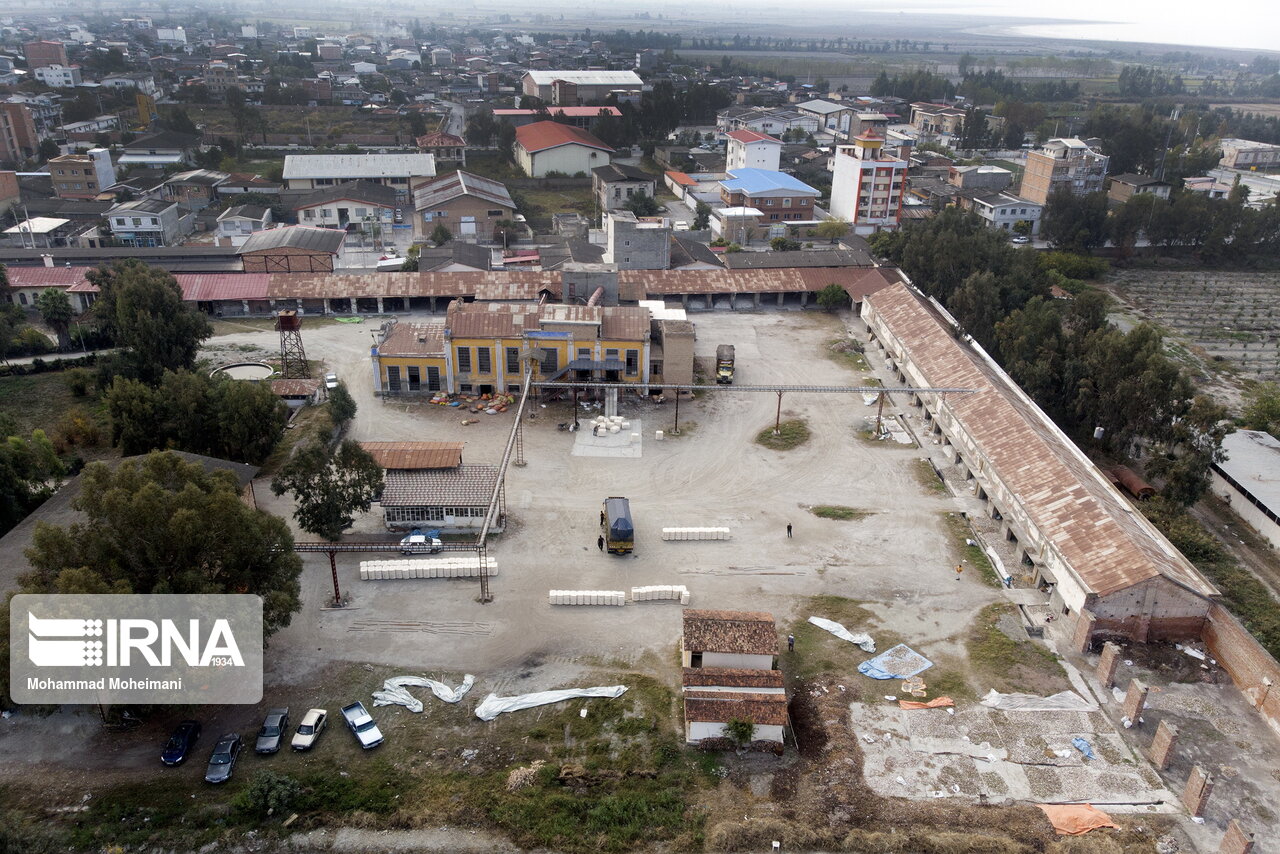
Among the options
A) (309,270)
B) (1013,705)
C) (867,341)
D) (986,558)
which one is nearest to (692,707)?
(1013,705)

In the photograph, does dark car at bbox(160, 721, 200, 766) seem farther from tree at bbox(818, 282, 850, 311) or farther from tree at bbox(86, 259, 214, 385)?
tree at bbox(818, 282, 850, 311)

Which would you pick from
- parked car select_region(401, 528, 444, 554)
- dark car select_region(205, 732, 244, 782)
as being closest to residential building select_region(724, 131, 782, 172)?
parked car select_region(401, 528, 444, 554)

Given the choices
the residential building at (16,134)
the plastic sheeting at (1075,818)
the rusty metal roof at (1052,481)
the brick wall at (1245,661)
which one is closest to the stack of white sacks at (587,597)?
the plastic sheeting at (1075,818)

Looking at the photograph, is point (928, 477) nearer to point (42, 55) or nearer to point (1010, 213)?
point (1010, 213)

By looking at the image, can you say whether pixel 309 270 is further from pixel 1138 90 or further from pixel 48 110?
pixel 1138 90

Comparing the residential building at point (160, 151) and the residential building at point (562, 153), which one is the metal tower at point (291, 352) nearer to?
the residential building at point (562, 153)

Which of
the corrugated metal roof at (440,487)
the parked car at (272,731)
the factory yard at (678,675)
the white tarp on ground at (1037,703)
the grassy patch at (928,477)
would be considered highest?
the corrugated metal roof at (440,487)
